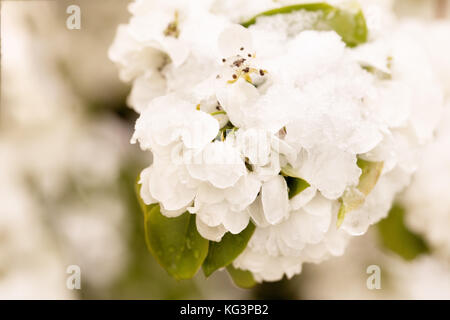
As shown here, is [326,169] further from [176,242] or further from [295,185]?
[176,242]

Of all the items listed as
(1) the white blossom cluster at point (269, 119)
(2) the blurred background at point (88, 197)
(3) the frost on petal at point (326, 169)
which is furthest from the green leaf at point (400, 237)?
(3) the frost on petal at point (326, 169)

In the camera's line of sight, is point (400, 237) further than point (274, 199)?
Yes

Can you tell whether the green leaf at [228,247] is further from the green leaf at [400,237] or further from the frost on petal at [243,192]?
the green leaf at [400,237]

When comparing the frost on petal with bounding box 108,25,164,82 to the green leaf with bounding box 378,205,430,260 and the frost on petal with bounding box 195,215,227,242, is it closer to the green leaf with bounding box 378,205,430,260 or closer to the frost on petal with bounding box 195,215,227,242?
the frost on petal with bounding box 195,215,227,242

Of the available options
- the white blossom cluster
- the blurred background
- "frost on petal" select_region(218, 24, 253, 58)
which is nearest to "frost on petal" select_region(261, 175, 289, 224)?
the white blossom cluster

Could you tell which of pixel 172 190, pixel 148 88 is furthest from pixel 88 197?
pixel 172 190
